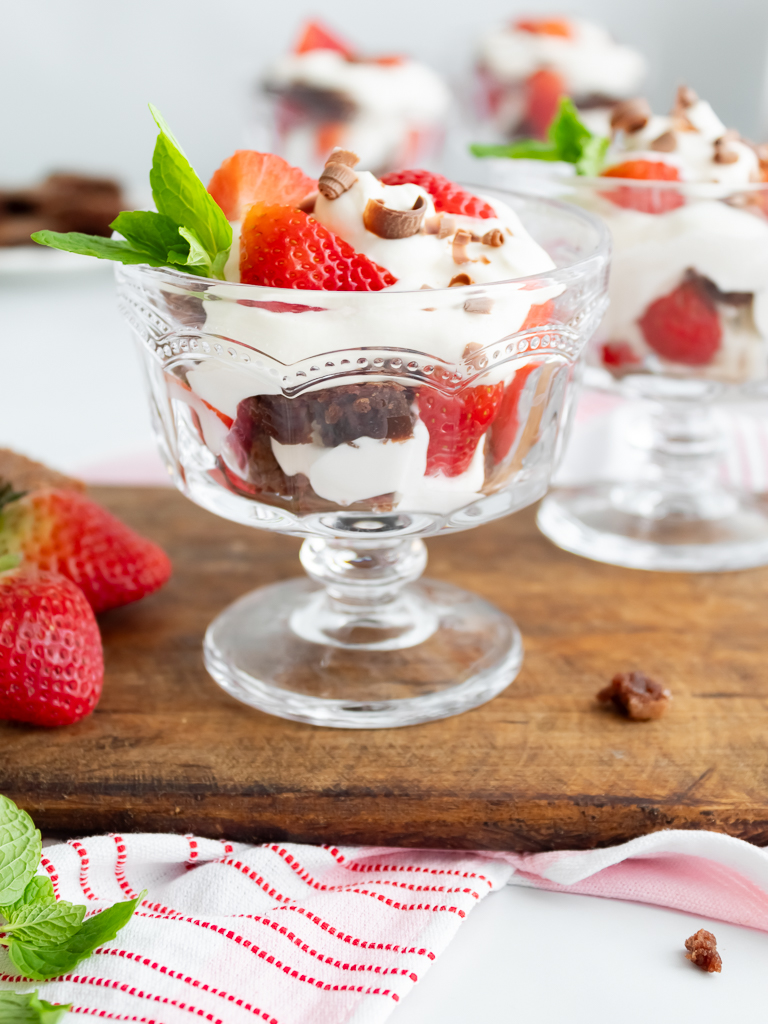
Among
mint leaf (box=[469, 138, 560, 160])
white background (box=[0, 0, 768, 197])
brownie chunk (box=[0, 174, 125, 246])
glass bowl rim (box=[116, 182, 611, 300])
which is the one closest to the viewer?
glass bowl rim (box=[116, 182, 611, 300])

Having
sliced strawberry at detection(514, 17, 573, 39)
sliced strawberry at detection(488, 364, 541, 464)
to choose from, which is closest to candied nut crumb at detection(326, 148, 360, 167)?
sliced strawberry at detection(488, 364, 541, 464)

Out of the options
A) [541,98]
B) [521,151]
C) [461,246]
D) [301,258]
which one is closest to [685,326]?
[521,151]

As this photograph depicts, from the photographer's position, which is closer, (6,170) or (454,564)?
(454,564)

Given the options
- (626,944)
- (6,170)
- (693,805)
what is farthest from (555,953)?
(6,170)

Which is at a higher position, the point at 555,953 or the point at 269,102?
the point at 269,102

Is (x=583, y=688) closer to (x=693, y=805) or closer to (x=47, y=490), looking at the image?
(x=693, y=805)

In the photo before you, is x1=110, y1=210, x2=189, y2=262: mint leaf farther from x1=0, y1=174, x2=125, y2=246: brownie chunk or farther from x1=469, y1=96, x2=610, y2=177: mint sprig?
x1=0, y1=174, x2=125, y2=246: brownie chunk
